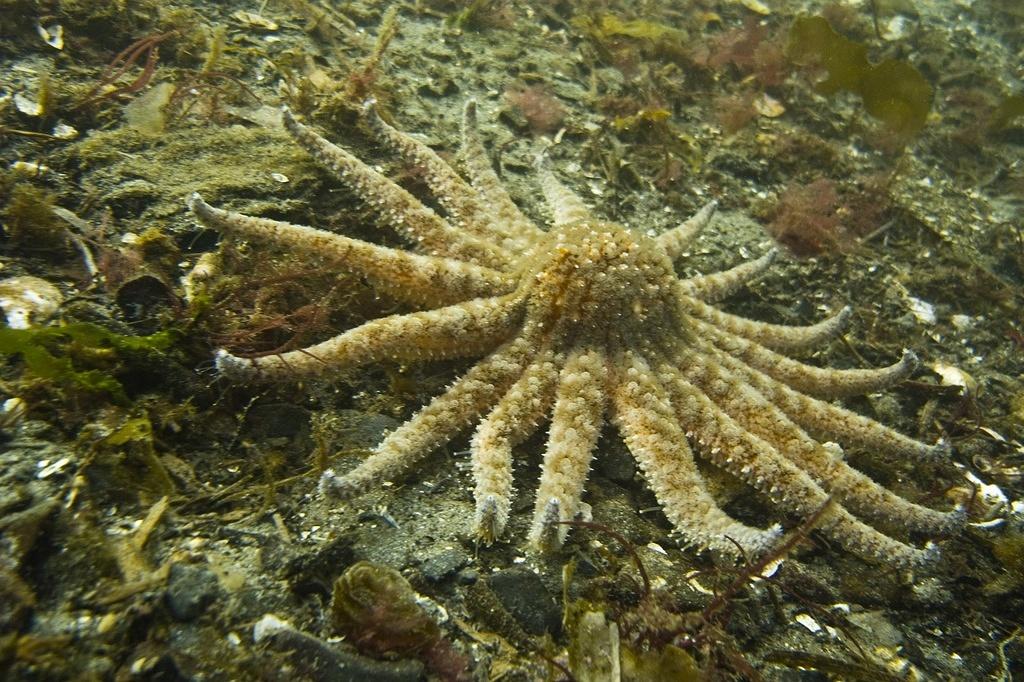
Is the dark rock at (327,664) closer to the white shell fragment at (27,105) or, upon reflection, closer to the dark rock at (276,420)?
the dark rock at (276,420)

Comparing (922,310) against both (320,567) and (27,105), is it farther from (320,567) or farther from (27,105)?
(27,105)

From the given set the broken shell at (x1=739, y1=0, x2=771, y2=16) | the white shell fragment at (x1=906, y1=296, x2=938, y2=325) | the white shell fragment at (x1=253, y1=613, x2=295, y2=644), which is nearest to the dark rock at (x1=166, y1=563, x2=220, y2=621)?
the white shell fragment at (x1=253, y1=613, x2=295, y2=644)

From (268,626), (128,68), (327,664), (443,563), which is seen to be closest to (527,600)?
(443,563)

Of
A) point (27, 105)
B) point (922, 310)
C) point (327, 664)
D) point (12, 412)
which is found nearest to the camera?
point (327, 664)

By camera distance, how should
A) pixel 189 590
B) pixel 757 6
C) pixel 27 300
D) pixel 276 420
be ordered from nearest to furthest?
1. pixel 189 590
2. pixel 27 300
3. pixel 276 420
4. pixel 757 6

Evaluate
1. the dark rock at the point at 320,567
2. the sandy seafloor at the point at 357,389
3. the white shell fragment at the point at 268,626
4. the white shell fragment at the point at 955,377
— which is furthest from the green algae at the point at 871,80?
the white shell fragment at the point at 268,626

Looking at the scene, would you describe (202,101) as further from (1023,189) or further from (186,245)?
(1023,189)

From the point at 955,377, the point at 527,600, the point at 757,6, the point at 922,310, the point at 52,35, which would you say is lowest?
the point at 527,600

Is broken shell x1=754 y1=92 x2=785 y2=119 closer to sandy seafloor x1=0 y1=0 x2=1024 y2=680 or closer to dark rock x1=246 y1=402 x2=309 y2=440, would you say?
sandy seafloor x1=0 y1=0 x2=1024 y2=680

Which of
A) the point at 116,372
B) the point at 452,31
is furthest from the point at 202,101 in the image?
the point at 452,31
